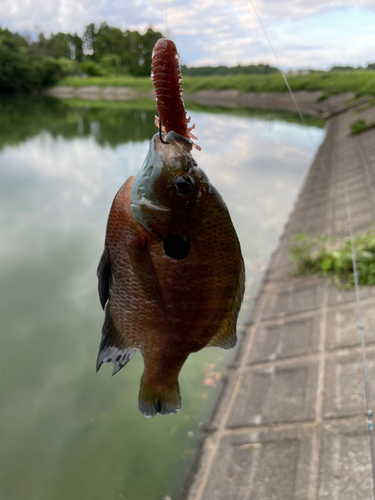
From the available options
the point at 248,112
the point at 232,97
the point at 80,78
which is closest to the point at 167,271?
the point at 248,112

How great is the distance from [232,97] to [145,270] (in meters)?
35.6

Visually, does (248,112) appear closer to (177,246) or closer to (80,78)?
(80,78)

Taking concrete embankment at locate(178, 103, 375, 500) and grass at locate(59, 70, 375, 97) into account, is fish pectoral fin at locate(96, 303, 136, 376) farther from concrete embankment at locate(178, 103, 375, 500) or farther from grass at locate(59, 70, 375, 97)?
grass at locate(59, 70, 375, 97)

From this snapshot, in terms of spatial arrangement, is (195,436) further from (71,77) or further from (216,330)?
(71,77)

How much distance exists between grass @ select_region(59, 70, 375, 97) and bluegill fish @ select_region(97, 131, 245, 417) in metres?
20.2

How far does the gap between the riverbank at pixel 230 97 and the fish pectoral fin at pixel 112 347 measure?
27.3 metres

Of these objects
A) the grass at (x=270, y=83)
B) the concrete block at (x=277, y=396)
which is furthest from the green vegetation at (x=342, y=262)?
the grass at (x=270, y=83)

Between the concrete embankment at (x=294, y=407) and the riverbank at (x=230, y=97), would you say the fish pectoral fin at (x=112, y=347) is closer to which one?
the concrete embankment at (x=294, y=407)

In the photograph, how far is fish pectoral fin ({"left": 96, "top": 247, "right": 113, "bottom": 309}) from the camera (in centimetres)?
97

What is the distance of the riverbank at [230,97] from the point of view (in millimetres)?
27047

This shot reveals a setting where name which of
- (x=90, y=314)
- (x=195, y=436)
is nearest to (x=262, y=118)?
(x=90, y=314)

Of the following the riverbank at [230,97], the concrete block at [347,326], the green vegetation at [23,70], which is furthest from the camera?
the green vegetation at [23,70]

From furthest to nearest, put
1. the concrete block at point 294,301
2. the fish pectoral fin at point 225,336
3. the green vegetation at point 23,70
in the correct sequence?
the green vegetation at point 23,70
the concrete block at point 294,301
the fish pectoral fin at point 225,336

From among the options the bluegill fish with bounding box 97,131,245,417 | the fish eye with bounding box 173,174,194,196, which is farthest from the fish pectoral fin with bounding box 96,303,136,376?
the fish eye with bounding box 173,174,194,196
